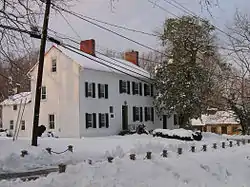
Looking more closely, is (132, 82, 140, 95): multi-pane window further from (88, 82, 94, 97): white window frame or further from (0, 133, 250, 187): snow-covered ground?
(0, 133, 250, 187): snow-covered ground

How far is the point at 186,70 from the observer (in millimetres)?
52031

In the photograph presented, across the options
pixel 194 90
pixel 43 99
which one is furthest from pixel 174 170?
pixel 194 90

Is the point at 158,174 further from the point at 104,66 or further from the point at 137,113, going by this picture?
the point at 137,113

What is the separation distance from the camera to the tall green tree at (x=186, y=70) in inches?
2037

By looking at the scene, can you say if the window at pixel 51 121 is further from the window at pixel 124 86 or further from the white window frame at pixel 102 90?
the window at pixel 124 86

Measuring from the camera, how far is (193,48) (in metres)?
53.1

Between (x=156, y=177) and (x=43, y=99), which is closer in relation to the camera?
(x=156, y=177)

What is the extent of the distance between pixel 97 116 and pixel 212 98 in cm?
1383

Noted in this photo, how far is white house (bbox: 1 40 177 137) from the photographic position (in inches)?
1729

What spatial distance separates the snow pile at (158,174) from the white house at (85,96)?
25476 mm

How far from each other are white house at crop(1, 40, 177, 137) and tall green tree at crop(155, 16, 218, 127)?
2.85 m


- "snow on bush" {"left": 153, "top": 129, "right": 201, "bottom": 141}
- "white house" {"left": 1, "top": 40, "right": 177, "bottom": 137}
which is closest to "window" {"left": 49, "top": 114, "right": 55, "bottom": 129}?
"white house" {"left": 1, "top": 40, "right": 177, "bottom": 137}

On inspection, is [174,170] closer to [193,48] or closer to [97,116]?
[97,116]

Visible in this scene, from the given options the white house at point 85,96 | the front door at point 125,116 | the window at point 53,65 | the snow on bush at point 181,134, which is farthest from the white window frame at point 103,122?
the window at point 53,65
